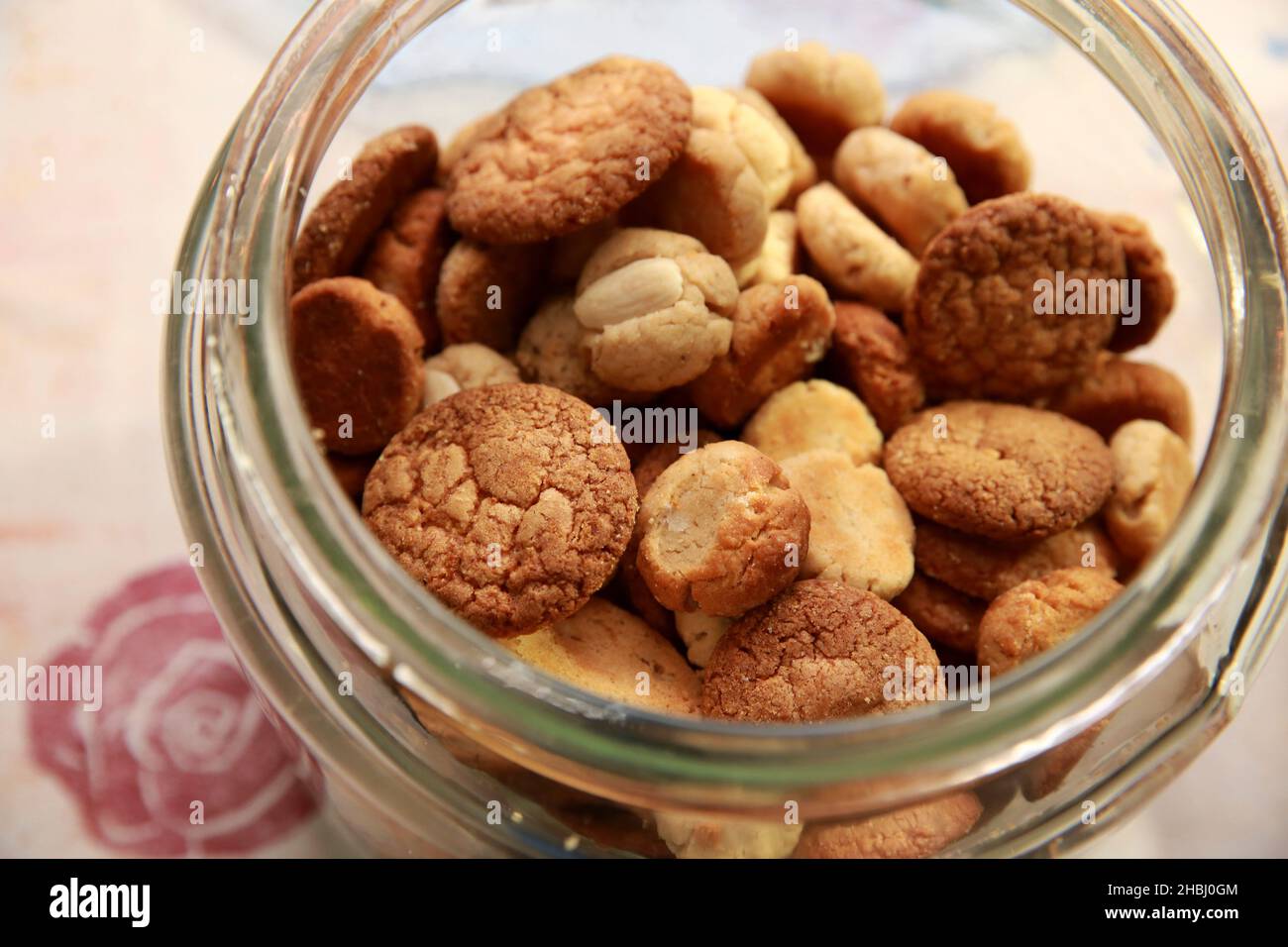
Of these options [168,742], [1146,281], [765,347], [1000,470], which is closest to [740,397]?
[765,347]

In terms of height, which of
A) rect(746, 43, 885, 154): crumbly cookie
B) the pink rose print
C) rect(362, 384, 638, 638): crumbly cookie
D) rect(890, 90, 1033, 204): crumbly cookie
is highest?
rect(746, 43, 885, 154): crumbly cookie

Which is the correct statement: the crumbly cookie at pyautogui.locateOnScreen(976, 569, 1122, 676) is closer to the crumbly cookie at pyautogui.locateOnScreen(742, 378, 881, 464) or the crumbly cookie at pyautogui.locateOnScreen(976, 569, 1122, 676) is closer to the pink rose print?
the crumbly cookie at pyautogui.locateOnScreen(742, 378, 881, 464)

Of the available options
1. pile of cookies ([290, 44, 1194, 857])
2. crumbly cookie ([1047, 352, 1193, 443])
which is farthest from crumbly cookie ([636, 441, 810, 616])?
crumbly cookie ([1047, 352, 1193, 443])

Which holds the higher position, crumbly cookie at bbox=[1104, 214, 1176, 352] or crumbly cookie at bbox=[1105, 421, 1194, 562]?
crumbly cookie at bbox=[1104, 214, 1176, 352]

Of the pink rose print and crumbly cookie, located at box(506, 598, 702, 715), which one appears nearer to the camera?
crumbly cookie, located at box(506, 598, 702, 715)

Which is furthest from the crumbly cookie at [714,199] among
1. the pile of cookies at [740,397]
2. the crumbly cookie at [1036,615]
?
the crumbly cookie at [1036,615]
